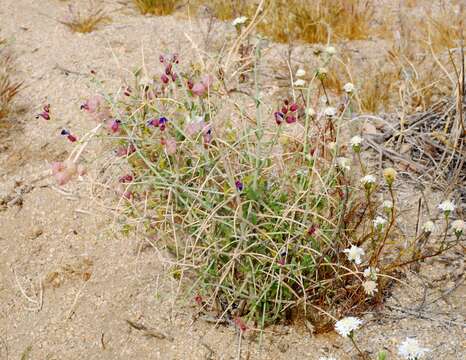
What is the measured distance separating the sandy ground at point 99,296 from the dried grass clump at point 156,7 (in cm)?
111

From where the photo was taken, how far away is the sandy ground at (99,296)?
6.36 ft

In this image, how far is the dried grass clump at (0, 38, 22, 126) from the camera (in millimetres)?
3082

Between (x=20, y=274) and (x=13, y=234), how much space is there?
8.9 inches

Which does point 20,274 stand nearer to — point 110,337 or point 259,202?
point 110,337

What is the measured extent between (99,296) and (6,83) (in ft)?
5.20

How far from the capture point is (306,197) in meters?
1.89

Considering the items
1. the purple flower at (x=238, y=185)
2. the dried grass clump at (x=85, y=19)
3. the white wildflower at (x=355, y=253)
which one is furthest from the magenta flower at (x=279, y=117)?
the dried grass clump at (x=85, y=19)

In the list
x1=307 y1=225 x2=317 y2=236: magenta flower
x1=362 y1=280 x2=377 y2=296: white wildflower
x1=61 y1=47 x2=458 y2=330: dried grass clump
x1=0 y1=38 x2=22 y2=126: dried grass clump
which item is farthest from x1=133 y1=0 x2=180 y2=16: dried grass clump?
x1=362 y1=280 x2=377 y2=296: white wildflower

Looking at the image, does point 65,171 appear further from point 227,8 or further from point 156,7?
point 156,7

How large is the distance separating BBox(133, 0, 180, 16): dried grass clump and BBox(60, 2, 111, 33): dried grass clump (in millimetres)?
227

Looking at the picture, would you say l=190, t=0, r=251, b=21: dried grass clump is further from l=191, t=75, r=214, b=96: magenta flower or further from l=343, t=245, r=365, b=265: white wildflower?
l=343, t=245, r=365, b=265: white wildflower

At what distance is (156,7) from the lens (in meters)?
3.94

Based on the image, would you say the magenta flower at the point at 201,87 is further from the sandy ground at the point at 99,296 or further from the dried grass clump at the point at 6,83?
the dried grass clump at the point at 6,83

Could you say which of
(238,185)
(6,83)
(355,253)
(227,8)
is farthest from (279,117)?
(227,8)
